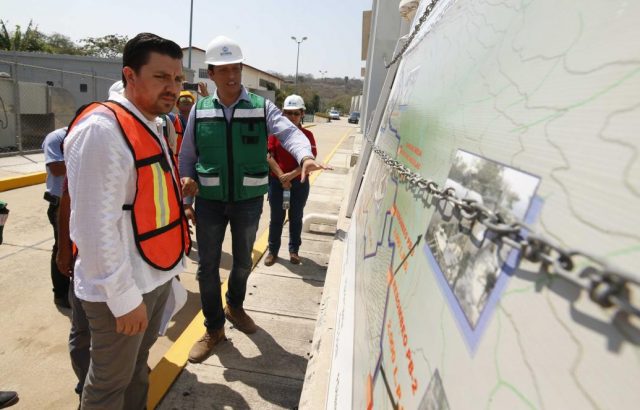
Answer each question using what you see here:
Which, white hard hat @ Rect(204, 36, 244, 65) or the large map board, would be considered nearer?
the large map board

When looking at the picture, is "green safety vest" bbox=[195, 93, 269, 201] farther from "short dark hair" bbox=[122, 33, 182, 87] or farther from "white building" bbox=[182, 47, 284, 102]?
"white building" bbox=[182, 47, 284, 102]

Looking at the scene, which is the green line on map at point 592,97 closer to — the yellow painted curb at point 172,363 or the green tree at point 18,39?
the yellow painted curb at point 172,363

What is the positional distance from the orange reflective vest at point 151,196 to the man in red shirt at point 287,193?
2.65 meters

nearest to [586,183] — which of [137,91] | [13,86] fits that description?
[137,91]

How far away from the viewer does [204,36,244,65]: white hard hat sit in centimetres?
273

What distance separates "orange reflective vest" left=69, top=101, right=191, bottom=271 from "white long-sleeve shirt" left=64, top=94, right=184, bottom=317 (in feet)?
0.11

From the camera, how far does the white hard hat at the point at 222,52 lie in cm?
273

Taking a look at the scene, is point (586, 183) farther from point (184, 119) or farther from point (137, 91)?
point (184, 119)

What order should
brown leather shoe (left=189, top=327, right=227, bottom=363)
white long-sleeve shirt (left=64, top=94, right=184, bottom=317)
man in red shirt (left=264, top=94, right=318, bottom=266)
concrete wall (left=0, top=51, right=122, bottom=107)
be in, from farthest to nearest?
1. concrete wall (left=0, top=51, right=122, bottom=107)
2. man in red shirt (left=264, top=94, right=318, bottom=266)
3. brown leather shoe (left=189, top=327, right=227, bottom=363)
4. white long-sleeve shirt (left=64, top=94, right=184, bottom=317)

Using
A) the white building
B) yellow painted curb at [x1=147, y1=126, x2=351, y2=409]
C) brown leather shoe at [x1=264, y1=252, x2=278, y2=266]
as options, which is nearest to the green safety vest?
yellow painted curb at [x1=147, y1=126, x2=351, y2=409]

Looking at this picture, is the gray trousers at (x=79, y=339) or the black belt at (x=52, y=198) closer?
the gray trousers at (x=79, y=339)

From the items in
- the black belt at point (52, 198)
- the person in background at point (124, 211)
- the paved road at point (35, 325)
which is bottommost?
the paved road at point (35, 325)

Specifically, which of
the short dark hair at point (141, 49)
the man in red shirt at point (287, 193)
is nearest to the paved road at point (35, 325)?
the man in red shirt at point (287, 193)

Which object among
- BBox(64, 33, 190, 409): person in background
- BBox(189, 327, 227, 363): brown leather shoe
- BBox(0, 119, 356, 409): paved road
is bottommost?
BBox(0, 119, 356, 409): paved road
